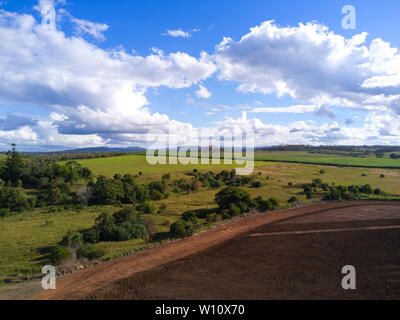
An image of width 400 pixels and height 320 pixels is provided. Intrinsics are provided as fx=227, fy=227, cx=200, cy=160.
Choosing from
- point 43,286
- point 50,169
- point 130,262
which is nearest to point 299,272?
point 130,262

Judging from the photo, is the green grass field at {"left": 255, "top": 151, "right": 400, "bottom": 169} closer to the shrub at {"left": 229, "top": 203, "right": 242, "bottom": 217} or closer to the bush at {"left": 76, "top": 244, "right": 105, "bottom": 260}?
the shrub at {"left": 229, "top": 203, "right": 242, "bottom": 217}

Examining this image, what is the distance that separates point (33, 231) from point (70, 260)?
11147 millimetres

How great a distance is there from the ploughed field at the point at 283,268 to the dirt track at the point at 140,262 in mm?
656

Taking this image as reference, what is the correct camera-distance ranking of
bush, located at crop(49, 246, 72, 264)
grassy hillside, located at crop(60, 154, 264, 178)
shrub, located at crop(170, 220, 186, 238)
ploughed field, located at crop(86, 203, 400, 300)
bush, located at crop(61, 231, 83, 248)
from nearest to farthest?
ploughed field, located at crop(86, 203, 400, 300) < bush, located at crop(49, 246, 72, 264) < bush, located at crop(61, 231, 83, 248) < shrub, located at crop(170, 220, 186, 238) < grassy hillside, located at crop(60, 154, 264, 178)

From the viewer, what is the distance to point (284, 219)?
26.2m

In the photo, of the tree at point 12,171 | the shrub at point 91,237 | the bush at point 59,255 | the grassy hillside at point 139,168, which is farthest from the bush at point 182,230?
the tree at point 12,171

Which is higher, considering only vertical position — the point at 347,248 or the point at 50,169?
the point at 50,169

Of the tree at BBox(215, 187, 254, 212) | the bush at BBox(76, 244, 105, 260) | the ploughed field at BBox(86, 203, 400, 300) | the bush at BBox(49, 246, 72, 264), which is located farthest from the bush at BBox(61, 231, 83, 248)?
the tree at BBox(215, 187, 254, 212)

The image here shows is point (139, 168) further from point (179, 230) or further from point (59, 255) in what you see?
point (59, 255)

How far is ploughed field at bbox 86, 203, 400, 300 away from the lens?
11852mm

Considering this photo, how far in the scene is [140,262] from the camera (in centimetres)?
1571

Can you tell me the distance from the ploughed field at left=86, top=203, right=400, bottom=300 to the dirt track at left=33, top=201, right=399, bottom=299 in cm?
66

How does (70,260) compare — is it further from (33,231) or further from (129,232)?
(33,231)

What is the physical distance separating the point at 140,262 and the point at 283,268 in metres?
9.54
